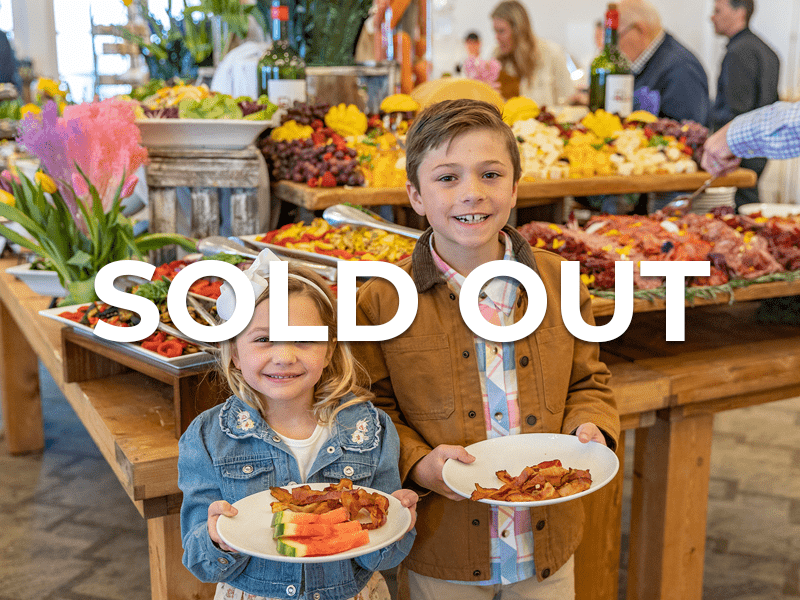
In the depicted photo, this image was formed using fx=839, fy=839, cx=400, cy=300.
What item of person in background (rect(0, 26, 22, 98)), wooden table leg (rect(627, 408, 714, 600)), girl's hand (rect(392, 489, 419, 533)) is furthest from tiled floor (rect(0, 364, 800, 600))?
person in background (rect(0, 26, 22, 98))

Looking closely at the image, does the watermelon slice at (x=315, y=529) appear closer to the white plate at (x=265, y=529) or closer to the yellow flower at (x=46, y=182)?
the white plate at (x=265, y=529)

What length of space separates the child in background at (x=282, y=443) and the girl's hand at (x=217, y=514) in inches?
1.8

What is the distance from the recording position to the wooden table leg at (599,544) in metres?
1.86

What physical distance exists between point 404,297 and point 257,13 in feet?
6.14

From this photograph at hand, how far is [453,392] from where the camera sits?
141 centimetres

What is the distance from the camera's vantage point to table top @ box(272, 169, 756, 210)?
212 centimetres

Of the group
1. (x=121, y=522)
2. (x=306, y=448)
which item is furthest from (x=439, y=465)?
(x=121, y=522)

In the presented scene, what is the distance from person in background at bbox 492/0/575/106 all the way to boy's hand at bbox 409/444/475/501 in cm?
397

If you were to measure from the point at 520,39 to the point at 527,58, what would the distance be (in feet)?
0.41

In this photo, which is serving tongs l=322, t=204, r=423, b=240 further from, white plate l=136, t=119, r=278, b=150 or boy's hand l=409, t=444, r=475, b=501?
boy's hand l=409, t=444, r=475, b=501

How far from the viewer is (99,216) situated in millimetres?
1883

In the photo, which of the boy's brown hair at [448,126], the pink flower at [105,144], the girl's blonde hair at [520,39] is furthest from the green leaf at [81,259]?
the girl's blonde hair at [520,39]

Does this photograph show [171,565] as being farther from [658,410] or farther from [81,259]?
[658,410]

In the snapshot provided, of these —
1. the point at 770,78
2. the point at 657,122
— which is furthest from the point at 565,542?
the point at 770,78
